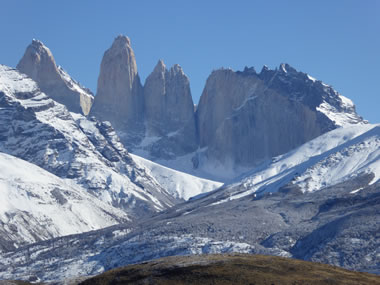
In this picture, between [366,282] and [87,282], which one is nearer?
[366,282]

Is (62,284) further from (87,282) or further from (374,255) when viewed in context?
(374,255)


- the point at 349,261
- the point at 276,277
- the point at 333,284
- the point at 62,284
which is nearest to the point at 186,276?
the point at 276,277

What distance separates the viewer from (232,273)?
307ft

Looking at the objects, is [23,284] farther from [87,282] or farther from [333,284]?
[333,284]

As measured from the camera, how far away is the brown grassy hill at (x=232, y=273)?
9169 centimetres

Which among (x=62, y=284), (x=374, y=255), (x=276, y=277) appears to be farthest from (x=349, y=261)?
(x=276, y=277)

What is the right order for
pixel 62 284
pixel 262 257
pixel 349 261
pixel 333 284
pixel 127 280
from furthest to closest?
Answer: pixel 349 261 < pixel 62 284 < pixel 262 257 < pixel 127 280 < pixel 333 284

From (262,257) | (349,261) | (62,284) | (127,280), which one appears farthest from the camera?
(349,261)

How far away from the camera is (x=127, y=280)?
318ft

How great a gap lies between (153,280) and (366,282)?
2337 centimetres

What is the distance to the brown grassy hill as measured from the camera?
3610 inches

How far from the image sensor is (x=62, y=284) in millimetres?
118125

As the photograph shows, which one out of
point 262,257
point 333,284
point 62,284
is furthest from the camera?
point 62,284

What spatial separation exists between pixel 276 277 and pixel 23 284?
1672 inches
